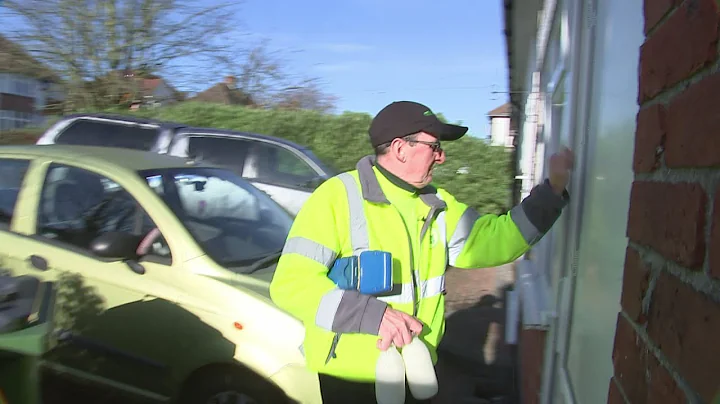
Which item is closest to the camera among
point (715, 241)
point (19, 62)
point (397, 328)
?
Answer: point (715, 241)

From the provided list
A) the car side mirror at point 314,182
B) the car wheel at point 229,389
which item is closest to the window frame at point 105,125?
the car side mirror at point 314,182

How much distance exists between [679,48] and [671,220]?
0.73 feet

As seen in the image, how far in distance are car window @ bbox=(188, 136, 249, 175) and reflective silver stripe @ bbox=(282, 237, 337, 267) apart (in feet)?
18.9

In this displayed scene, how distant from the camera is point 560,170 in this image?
2.11 meters

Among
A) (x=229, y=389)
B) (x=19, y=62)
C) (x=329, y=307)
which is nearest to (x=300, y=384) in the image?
(x=229, y=389)

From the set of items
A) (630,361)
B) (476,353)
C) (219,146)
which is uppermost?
(219,146)

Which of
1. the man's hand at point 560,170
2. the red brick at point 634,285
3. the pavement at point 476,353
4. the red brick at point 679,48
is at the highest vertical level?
the red brick at point 679,48

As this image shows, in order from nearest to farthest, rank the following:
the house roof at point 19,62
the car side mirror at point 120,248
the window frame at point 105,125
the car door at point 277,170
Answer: the car side mirror at point 120,248
the window frame at point 105,125
the car door at point 277,170
the house roof at point 19,62

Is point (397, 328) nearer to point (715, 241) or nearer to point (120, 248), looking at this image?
point (715, 241)

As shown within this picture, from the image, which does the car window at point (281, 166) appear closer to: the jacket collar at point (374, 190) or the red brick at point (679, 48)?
the jacket collar at point (374, 190)

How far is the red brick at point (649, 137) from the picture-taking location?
0.89m

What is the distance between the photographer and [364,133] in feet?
41.2

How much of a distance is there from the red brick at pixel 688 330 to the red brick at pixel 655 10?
14.6 inches

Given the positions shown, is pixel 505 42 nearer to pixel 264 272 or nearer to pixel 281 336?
pixel 264 272
